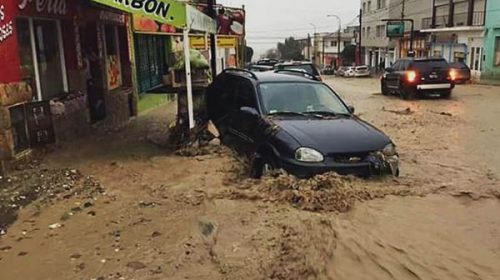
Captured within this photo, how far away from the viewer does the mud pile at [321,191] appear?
594 cm

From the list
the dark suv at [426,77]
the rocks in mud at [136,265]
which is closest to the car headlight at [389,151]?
the rocks in mud at [136,265]

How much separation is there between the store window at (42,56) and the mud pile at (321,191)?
445 cm

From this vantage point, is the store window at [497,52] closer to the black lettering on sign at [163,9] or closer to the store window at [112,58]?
the store window at [112,58]

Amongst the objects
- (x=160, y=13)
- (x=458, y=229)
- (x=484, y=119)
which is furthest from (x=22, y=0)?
(x=484, y=119)

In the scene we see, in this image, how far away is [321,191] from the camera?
6.18 meters

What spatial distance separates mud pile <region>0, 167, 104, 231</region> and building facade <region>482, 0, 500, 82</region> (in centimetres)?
3204

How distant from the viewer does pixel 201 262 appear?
4.68 m

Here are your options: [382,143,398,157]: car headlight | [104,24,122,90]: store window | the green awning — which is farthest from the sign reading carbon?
[104,24,122,90]: store window

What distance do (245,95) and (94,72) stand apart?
17.9ft

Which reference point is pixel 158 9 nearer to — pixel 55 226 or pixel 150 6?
pixel 150 6

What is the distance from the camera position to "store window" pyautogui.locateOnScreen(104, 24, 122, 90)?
45.4 ft

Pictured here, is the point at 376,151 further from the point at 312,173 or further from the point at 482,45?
the point at 482,45

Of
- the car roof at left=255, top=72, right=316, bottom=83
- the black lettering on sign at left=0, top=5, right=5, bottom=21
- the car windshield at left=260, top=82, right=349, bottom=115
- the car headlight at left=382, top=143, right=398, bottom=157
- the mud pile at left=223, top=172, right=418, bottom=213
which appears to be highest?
the black lettering on sign at left=0, top=5, right=5, bottom=21

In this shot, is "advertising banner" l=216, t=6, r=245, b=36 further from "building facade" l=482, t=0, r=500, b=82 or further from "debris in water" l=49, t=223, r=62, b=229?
"building facade" l=482, t=0, r=500, b=82
